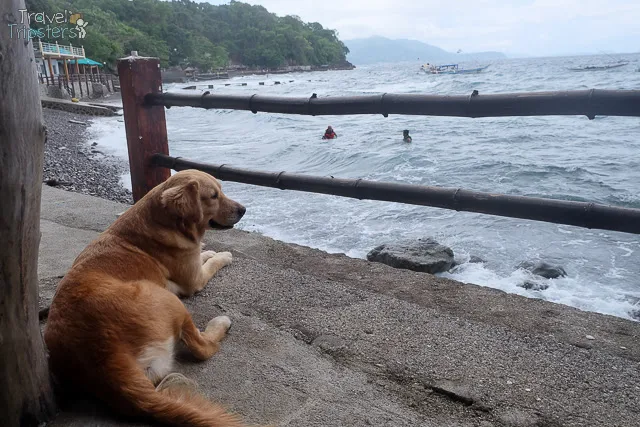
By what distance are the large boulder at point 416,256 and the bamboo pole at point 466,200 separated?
2553 mm

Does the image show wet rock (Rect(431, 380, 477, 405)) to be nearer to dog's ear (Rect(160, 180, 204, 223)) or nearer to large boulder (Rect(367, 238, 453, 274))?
dog's ear (Rect(160, 180, 204, 223))

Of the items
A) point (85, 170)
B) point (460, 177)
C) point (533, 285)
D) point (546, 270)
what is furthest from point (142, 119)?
point (460, 177)

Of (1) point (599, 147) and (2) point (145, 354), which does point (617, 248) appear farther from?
(1) point (599, 147)

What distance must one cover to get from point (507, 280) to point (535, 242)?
247 cm

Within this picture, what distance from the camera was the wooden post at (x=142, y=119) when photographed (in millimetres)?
5148

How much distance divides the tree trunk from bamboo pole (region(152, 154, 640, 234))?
269 cm

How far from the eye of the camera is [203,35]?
134125mm

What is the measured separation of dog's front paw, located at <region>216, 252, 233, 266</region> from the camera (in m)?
4.18

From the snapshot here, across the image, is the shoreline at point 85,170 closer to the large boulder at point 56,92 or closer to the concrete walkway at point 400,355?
the concrete walkway at point 400,355

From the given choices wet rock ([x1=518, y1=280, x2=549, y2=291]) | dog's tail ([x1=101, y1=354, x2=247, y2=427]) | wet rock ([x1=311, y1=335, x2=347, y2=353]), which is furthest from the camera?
wet rock ([x1=518, y1=280, x2=549, y2=291])

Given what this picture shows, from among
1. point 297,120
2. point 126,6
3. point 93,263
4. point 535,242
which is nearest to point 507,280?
point 535,242

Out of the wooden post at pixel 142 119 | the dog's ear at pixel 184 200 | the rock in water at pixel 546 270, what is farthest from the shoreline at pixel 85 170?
the dog's ear at pixel 184 200

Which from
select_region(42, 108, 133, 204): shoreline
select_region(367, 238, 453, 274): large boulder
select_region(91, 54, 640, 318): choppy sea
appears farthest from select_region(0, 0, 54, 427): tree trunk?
select_region(91, 54, 640, 318): choppy sea

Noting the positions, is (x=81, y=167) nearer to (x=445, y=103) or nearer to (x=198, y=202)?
(x=198, y=202)
